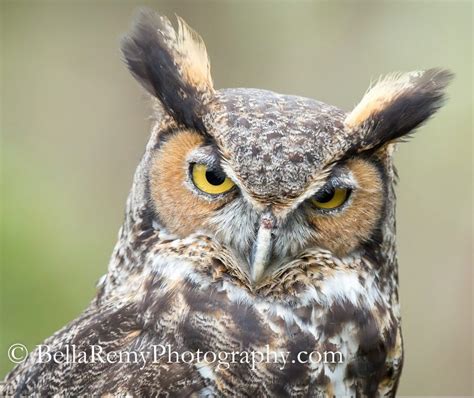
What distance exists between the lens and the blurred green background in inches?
190

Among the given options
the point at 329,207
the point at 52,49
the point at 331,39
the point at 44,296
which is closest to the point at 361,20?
the point at 331,39

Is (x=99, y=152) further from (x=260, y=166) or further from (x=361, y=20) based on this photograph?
(x=260, y=166)

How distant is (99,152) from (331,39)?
179 cm

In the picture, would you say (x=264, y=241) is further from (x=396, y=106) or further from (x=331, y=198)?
(x=396, y=106)

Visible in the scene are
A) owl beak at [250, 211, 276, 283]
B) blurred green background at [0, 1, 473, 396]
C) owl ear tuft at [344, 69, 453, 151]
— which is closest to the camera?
owl beak at [250, 211, 276, 283]

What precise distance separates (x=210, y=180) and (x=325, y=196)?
283 millimetres

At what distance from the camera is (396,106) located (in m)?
2.09

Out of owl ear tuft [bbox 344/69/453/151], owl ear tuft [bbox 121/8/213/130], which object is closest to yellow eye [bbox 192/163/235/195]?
owl ear tuft [bbox 121/8/213/130]

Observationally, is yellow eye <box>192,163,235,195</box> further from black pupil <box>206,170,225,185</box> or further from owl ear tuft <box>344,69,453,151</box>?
owl ear tuft <box>344,69,453,151</box>

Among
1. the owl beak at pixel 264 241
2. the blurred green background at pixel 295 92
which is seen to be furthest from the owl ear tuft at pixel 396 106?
the blurred green background at pixel 295 92

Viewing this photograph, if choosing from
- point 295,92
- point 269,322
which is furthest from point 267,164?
point 295,92

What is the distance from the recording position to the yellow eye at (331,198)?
1899 mm

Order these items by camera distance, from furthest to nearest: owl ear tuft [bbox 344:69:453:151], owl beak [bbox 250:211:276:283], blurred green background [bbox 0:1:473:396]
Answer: blurred green background [bbox 0:1:473:396]
owl ear tuft [bbox 344:69:453:151]
owl beak [bbox 250:211:276:283]

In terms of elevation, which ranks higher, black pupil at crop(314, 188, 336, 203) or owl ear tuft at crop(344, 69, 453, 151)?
owl ear tuft at crop(344, 69, 453, 151)
